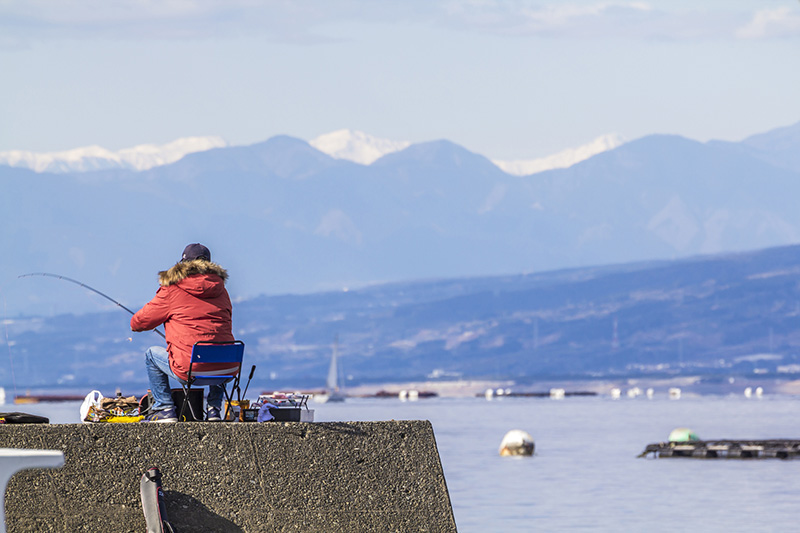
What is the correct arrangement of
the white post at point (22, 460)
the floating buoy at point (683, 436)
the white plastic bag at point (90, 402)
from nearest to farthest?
the white post at point (22, 460)
the white plastic bag at point (90, 402)
the floating buoy at point (683, 436)

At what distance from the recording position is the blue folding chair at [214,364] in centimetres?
916

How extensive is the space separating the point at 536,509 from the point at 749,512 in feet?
15.2

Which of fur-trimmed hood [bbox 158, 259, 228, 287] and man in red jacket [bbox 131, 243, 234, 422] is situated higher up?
fur-trimmed hood [bbox 158, 259, 228, 287]

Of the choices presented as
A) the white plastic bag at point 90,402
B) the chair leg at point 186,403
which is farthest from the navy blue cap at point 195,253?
the white plastic bag at point 90,402

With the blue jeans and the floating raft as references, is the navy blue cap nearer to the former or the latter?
the blue jeans

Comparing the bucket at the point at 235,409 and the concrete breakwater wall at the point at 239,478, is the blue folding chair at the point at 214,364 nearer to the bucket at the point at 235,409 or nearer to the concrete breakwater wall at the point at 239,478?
the bucket at the point at 235,409

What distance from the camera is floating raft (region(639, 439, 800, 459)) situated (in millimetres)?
45500

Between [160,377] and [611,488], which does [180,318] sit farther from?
[611,488]

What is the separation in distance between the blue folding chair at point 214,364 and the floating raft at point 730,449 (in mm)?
38499

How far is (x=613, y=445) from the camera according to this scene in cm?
6200

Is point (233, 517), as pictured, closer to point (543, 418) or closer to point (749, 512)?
point (749, 512)

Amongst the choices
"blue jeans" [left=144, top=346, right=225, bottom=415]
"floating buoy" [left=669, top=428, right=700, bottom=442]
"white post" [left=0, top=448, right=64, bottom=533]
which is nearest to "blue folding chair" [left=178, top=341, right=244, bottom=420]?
"blue jeans" [left=144, top=346, right=225, bottom=415]

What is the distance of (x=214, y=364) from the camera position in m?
9.29

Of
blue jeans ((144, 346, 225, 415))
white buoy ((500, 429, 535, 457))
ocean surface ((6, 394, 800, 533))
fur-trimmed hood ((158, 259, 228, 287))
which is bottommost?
ocean surface ((6, 394, 800, 533))
